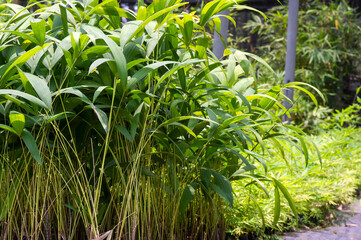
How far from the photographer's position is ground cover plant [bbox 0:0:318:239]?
1.07m

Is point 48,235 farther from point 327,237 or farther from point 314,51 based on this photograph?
point 314,51

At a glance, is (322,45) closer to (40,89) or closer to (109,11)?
(109,11)

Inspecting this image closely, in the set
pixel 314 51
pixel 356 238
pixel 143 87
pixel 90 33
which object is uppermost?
pixel 90 33

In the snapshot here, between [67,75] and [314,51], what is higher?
[67,75]

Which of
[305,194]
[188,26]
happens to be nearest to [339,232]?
[305,194]

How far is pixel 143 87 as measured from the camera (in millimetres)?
1155

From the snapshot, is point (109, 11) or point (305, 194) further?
point (305, 194)

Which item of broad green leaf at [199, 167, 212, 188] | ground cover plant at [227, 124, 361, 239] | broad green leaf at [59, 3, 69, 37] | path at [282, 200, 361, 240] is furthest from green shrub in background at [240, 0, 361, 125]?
broad green leaf at [59, 3, 69, 37]

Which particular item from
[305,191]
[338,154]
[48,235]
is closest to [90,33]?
[48,235]

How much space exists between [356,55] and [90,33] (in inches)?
185

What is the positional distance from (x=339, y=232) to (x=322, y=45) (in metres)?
3.29

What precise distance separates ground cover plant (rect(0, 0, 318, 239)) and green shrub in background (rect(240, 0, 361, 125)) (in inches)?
139

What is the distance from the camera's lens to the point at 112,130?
3.64 feet

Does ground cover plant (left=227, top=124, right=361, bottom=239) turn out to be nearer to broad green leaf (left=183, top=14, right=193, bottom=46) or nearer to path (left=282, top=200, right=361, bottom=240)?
path (left=282, top=200, right=361, bottom=240)
